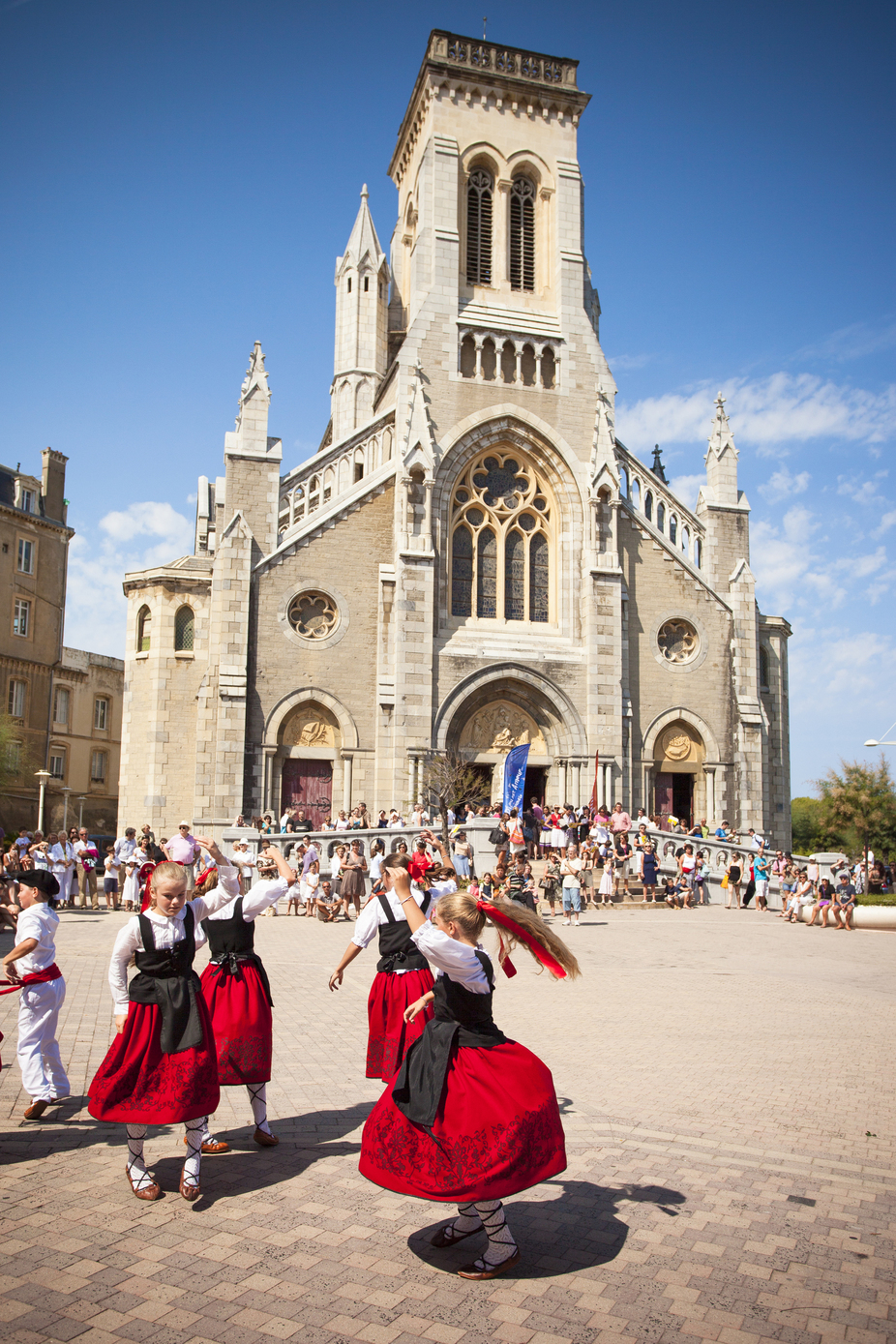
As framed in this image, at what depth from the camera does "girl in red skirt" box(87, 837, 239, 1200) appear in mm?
5254

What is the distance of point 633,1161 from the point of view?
6.07 meters

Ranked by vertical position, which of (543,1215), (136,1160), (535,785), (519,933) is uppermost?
(535,785)

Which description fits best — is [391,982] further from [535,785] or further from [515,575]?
[515,575]

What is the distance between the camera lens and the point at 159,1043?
5.38m

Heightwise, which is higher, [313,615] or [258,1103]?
[313,615]

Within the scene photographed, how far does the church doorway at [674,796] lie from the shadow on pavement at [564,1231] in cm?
2415

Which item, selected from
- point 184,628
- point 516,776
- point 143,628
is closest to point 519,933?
point 516,776

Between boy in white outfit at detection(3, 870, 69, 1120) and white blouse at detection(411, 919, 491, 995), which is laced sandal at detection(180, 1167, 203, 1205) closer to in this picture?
white blouse at detection(411, 919, 491, 995)

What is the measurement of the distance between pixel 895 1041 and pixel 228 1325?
24.3 ft

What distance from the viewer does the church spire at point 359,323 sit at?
34.2 meters

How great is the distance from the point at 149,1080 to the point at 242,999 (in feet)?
3.23

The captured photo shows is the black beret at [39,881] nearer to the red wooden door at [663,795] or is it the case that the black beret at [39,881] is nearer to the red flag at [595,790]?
the red flag at [595,790]

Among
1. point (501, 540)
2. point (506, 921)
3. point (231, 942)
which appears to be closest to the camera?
point (506, 921)

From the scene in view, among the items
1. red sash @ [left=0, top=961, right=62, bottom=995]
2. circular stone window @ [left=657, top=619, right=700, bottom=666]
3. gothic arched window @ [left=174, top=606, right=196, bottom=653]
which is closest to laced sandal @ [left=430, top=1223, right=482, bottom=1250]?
red sash @ [left=0, top=961, right=62, bottom=995]
